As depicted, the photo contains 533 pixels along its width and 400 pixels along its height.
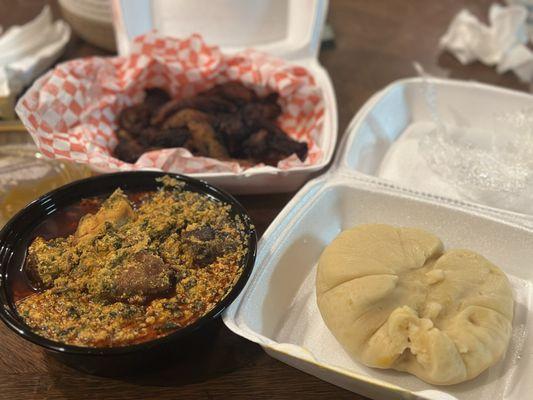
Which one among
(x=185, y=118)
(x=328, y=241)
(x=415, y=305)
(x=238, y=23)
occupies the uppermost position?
(x=238, y=23)

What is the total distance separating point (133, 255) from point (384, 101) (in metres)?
1.16

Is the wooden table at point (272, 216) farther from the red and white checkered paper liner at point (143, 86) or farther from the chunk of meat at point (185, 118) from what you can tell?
the chunk of meat at point (185, 118)

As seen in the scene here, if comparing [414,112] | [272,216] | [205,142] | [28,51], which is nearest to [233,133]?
[205,142]

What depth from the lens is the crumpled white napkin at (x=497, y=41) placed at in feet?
7.63

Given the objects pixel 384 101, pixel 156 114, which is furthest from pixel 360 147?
pixel 156 114

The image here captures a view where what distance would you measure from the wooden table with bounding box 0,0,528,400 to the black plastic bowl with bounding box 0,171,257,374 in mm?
81

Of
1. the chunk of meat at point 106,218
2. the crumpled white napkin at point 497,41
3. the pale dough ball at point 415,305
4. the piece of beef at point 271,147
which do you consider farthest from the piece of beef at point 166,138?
the crumpled white napkin at point 497,41

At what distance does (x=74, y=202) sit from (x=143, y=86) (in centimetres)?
76

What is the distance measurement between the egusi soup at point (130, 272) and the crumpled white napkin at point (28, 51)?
999 millimetres

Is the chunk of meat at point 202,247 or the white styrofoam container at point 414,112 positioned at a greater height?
the chunk of meat at point 202,247

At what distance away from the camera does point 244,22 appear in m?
2.21

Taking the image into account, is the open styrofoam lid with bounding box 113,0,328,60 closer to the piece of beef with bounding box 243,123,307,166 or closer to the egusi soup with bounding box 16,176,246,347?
the piece of beef with bounding box 243,123,307,166

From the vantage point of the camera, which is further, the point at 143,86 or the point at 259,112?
the point at 143,86

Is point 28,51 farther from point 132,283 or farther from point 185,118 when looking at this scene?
point 132,283
